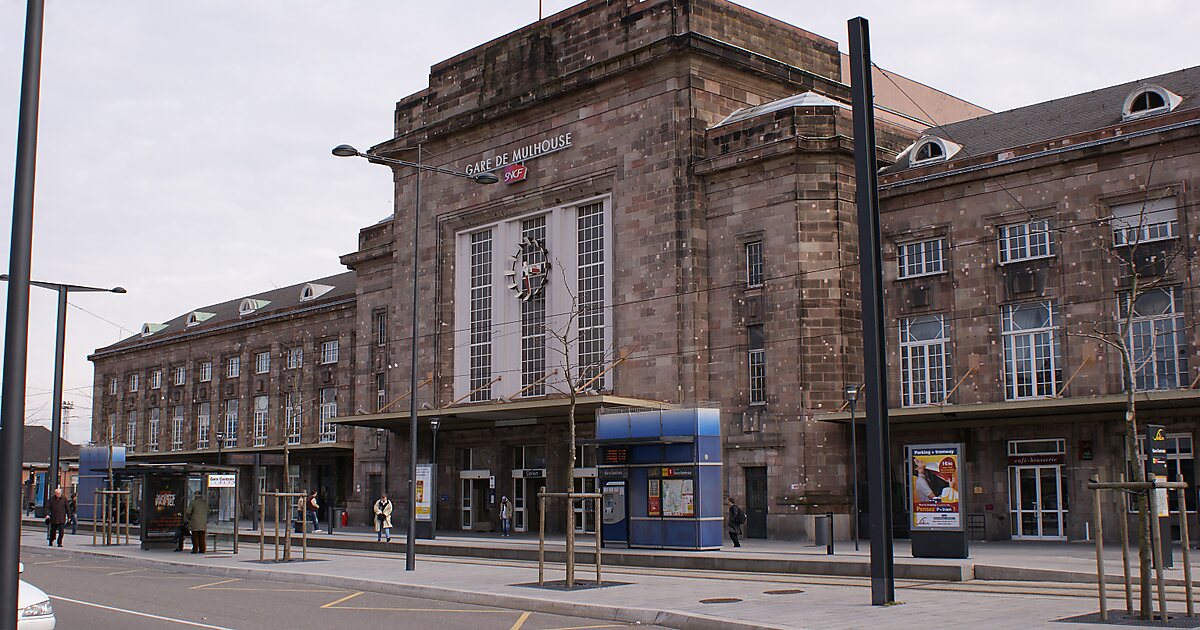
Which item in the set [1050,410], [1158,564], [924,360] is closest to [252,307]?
[924,360]

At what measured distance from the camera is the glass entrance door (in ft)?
112

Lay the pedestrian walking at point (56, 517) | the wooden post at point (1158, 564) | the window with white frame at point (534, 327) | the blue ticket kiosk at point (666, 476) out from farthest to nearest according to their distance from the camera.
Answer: the window with white frame at point (534, 327)
the pedestrian walking at point (56, 517)
the blue ticket kiosk at point (666, 476)
the wooden post at point (1158, 564)

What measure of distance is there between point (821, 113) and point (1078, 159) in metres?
8.45

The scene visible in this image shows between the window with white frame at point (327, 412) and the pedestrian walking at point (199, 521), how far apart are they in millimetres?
31554

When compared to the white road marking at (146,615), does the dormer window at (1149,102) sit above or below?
above

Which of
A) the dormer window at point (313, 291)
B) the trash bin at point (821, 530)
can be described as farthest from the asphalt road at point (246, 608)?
the dormer window at point (313, 291)

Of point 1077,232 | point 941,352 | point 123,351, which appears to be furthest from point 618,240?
point 123,351

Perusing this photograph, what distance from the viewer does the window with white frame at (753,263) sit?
3966cm

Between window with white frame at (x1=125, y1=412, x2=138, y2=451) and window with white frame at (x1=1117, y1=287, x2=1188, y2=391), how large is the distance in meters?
68.6

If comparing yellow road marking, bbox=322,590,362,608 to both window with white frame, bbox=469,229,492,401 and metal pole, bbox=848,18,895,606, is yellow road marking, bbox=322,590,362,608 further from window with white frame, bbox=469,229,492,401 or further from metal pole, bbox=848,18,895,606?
window with white frame, bbox=469,229,492,401

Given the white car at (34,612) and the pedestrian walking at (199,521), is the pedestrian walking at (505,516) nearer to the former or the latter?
the pedestrian walking at (199,521)

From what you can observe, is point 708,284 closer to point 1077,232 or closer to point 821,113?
point 821,113

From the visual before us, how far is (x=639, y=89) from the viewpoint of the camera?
4284 cm

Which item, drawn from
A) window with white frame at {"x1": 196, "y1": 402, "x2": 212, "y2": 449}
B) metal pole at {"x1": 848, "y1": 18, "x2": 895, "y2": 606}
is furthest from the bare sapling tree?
window with white frame at {"x1": 196, "y1": 402, "x2": 212, "y2": 449}
